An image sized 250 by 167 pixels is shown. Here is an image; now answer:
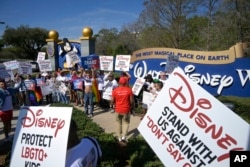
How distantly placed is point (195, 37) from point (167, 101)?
97.4ft

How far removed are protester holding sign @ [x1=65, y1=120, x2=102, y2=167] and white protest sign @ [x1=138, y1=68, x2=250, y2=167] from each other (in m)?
0.69

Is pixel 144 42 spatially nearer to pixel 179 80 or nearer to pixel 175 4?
pixel 175 4

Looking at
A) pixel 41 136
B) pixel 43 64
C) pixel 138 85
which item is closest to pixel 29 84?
pixel 43 64

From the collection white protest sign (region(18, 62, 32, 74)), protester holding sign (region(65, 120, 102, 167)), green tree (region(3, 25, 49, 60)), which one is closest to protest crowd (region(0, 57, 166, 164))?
white protest sign (region(18, 62, 32, 74))

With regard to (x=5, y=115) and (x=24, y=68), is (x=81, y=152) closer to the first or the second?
(x=5, y=115)

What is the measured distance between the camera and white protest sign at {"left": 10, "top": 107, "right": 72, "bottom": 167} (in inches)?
141

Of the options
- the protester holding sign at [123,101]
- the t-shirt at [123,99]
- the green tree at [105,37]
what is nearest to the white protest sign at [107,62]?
the protester holding sign at [123,101]

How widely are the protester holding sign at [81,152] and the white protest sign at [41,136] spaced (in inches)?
2.7

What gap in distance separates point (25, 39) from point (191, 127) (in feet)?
225

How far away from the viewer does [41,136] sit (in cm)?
384

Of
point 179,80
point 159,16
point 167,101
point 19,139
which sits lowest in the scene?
point 19,139

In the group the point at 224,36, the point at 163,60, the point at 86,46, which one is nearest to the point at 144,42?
the point at 224,36

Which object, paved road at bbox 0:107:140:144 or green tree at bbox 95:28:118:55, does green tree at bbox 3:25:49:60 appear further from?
paved road at bbox 0:107:140:144

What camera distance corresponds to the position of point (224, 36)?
2633 cm
